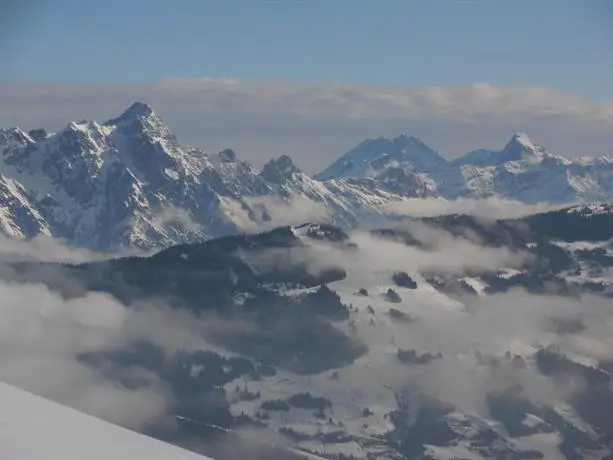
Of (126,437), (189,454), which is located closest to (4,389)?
(126,437)

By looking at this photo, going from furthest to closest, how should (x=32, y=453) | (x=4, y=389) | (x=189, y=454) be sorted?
(x=4, y=389)
(x=189, y=454)
(x=32, y=453)

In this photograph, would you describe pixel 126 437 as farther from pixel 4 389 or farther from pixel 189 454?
pixel 4 389

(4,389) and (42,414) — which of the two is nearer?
(42,414)

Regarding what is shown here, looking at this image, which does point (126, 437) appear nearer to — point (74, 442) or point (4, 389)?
point (74, 442)

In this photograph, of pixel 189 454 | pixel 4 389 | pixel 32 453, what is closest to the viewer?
pixel 32 453

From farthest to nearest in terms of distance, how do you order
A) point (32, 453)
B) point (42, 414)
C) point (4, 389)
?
point (4, 389), point (42, 414), point (32, 453)

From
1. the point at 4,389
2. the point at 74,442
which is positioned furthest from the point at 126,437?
the point at 4,389

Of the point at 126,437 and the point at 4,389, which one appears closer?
the point at 126,437
